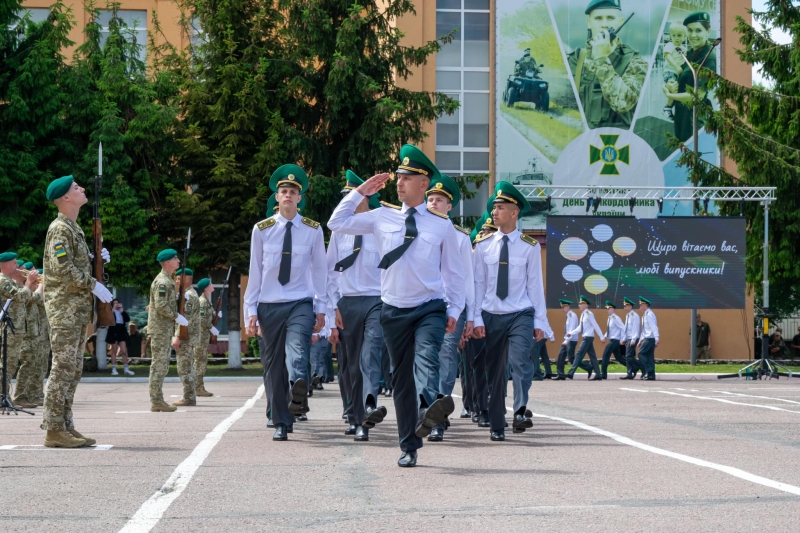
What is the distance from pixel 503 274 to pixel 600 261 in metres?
20.1

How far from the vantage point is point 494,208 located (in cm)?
1157

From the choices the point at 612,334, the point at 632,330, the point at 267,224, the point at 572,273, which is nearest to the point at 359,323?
the point at 267,224

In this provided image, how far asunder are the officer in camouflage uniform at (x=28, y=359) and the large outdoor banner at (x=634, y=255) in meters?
16.3

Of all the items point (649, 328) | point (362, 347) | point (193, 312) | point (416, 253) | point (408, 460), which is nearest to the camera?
point (408, 460)

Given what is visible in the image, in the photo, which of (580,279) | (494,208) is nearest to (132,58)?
(580,279)

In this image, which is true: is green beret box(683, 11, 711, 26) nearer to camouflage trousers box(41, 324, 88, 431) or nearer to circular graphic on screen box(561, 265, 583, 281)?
circular graphic on screen box(561, 265, 583, 281)

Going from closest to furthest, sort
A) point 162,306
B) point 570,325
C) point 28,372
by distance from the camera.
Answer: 1. point 162,306
2. point 28,372
3. point 570,325

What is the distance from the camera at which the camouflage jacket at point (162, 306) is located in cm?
1528

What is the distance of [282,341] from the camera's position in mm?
10703

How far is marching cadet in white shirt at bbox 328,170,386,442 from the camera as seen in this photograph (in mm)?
11016

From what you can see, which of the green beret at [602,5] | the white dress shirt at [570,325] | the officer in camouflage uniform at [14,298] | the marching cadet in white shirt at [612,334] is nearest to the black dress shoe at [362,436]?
the officer in camouflage uniform at [14,298]

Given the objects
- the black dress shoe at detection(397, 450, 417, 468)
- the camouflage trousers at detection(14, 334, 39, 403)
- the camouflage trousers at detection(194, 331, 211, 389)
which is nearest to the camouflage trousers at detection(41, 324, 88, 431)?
the black dress shoe at detection(397, 450, 417, 468)

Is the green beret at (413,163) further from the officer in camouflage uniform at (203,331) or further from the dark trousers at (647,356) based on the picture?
the dark trousers at (647,356)

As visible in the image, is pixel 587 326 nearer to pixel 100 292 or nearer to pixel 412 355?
pixel 100 292
